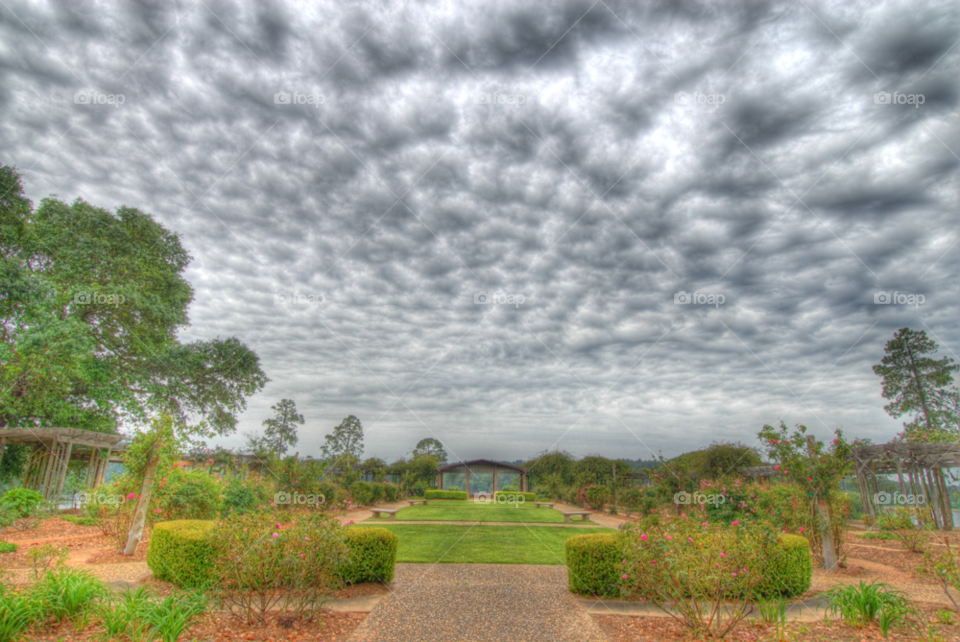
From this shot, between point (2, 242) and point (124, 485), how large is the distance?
46.5ft

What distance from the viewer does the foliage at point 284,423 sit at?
34.0 m

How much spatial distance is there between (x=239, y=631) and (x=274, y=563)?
793mm

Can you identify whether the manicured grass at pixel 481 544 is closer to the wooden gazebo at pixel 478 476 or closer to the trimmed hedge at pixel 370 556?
the trimmed hedge at pixel 370 556

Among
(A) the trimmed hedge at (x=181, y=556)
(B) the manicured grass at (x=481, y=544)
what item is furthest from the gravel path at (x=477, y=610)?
(A) the trimmed hedge at (x=181, y=556)

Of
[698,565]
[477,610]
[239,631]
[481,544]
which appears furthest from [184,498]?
[698,565]

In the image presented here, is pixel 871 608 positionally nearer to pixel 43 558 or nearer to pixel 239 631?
pixel 239 631

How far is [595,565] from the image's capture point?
6.89 meters

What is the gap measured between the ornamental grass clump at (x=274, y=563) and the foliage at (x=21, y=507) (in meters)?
11.2

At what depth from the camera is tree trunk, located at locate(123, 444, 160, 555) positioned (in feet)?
29.5

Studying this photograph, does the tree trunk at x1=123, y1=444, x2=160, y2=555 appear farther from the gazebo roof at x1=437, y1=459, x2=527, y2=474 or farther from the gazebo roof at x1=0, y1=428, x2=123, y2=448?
the gazebo roof at x1=437, y1=459, x2=527, y2=474

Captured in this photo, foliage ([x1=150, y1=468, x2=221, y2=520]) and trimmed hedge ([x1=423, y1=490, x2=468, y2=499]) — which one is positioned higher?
foliage ([x1=150, y1=468, x2=221, y2=520])

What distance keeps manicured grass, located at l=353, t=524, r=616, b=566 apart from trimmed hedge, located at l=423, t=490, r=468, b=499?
62.4 feet

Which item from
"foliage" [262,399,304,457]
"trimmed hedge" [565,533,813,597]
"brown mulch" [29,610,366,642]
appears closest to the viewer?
"brown mulch" [29,610,366,642]

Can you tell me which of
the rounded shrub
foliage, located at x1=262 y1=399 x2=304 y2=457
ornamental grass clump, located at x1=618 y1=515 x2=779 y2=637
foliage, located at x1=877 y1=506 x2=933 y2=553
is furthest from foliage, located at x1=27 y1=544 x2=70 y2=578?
foliage, located at x1=262 y1=399 x2=304 y2=457
